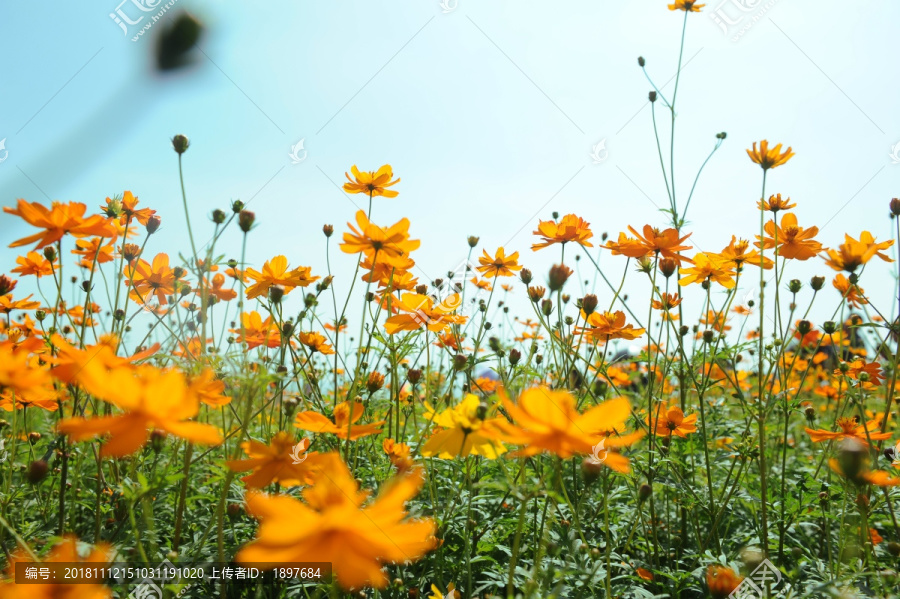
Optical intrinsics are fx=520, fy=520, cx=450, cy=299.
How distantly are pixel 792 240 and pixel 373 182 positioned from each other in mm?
1682

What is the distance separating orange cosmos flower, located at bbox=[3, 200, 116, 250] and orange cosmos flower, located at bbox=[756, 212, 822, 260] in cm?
211

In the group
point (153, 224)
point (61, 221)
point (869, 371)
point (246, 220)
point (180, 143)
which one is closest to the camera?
point (61, 221)

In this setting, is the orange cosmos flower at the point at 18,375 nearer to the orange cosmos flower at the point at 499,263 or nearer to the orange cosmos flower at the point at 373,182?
the orange cosmos flower at the point at 373,182

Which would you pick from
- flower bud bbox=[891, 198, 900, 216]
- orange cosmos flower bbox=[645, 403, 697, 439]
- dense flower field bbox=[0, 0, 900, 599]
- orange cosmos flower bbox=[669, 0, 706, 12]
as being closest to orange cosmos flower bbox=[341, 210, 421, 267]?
dense flower field bbox=[0, 0, 900, 599]

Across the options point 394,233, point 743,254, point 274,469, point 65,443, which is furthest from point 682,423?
point 65,443

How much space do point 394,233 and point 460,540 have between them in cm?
104

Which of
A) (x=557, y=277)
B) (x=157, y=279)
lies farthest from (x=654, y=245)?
(x=157, y=279)

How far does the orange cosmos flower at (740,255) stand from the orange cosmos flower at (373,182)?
1375 millimetres

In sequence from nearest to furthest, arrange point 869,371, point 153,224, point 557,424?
1. point 557,424
2. point 153,224
3. point 869,371

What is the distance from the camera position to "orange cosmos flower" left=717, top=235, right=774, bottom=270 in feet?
6.61

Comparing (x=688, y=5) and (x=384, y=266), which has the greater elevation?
(x=688, y=5)

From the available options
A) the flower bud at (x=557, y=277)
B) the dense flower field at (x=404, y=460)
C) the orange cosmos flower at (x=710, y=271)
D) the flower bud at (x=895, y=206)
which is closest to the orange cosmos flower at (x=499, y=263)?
the dense flower field at (x=404, y=460)

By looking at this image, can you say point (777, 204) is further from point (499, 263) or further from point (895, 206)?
point (499, 263)

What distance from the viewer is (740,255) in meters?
2.04
